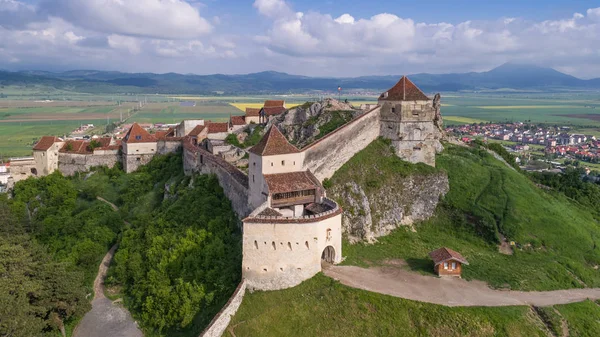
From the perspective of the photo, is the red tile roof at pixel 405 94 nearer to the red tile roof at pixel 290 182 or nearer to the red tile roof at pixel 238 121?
the red tile roof at pixel 290 182

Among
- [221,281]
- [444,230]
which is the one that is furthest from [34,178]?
[444,230]

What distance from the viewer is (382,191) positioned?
44.0 meters

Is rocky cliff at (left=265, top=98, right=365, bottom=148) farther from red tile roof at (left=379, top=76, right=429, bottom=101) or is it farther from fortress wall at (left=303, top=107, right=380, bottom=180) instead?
fortress wall at (left=303, top=107, right=380, bottom=180)

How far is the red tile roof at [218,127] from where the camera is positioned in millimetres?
66131

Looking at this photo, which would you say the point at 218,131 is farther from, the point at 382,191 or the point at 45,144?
the point at 382,191

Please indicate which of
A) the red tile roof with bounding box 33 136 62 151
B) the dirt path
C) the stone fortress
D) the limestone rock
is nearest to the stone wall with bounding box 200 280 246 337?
the stone fortress

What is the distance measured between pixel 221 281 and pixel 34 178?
146ft

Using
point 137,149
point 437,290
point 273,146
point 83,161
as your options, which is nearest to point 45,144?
point 83,161

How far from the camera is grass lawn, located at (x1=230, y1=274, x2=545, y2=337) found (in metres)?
27.2

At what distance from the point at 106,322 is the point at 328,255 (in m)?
18.0

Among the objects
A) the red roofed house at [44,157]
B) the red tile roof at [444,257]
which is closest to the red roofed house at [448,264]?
the red tile roof at [444,257]

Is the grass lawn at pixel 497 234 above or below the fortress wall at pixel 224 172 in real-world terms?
below

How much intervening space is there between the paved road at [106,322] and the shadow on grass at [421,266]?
2050cm

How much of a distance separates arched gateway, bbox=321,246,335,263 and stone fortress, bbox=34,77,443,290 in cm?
7
